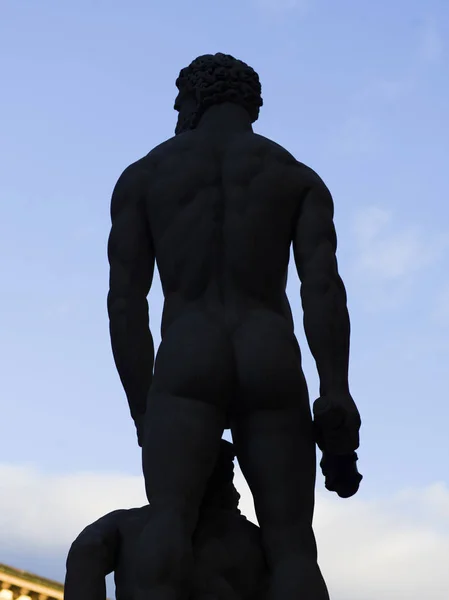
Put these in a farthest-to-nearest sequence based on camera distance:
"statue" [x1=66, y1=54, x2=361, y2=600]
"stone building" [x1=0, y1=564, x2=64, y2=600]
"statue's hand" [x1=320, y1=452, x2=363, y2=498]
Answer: "stone building" [x1=0, y1=564, x2=64, y2=600] → "statue's hand" [x1=320, y1=452, x2=363, y2=498] → "statue" [x1=66, y1=54, x2=361, y2=600]

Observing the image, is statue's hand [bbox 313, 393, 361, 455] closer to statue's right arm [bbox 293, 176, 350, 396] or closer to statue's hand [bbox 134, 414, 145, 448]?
statue's right arm [bbox 293, 176, 350, 396]

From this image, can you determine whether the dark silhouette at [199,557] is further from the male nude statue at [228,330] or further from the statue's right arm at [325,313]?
the statue's right arm at [325,313]

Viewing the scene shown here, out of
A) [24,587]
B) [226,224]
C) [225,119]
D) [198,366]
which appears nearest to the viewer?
[198,366]

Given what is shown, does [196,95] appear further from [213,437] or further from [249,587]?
[249,587]

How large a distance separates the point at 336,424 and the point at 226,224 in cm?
142

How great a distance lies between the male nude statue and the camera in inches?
252

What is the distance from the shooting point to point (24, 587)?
94.8 ft

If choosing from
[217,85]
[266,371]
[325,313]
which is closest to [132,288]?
[266,371]

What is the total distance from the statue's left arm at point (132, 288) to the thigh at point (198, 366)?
368 millimetres

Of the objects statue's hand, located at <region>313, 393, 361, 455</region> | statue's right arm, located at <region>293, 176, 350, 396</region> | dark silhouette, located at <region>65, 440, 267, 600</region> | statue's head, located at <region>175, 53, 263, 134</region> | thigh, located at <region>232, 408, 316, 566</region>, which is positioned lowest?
dark silhouette, located at <region>65, 440, 267, 600</region>

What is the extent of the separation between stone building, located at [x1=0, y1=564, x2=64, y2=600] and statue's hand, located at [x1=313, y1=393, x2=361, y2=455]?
23.6m

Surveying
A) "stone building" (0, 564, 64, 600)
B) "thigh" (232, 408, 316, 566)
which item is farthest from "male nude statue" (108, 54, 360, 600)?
"stone building" (0, 564, 64, 600)

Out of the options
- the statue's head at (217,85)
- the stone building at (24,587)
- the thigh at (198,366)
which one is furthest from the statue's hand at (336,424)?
the stone building at (24,587)

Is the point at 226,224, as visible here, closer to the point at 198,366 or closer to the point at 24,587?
the point at 198,366
